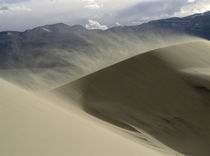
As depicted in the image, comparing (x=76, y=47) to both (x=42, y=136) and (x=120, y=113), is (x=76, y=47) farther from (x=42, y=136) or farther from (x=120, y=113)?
(x=42, y=136)

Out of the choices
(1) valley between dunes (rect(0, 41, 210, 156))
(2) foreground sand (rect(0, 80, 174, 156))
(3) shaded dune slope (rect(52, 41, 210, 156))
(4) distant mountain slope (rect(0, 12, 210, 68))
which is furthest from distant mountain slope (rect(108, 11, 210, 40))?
(2) foreground sand (rect(0, 80, 174, 156))

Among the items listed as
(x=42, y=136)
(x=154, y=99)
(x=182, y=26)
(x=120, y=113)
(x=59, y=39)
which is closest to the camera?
(x=42, y=136)

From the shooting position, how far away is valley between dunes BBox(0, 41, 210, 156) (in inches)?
199

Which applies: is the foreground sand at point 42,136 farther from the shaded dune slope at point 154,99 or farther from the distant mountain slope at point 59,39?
the distant mountain slope at point 59,39

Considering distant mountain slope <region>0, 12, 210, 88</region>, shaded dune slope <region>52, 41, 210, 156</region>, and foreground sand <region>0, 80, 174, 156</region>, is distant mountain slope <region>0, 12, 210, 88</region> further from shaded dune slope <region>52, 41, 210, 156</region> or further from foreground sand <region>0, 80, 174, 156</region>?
foreground sand <region>0, 80, 174, 156</region>

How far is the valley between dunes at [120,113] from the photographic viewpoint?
16.6 feet

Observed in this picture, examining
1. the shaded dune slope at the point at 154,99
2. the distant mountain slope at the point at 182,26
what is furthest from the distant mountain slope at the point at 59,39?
the shaded dune slope at the point at 154,99

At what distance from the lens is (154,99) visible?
583 inches

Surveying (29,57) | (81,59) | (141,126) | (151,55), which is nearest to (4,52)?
(29,57)

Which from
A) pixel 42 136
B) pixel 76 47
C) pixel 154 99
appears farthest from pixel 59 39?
pixel 42 136

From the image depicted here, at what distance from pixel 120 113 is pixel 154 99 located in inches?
113

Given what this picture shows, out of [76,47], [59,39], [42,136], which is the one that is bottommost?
[42,136]

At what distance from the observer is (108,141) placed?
639cm

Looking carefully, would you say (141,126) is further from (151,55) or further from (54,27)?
(54,27)
